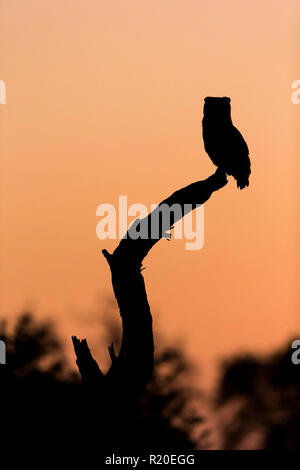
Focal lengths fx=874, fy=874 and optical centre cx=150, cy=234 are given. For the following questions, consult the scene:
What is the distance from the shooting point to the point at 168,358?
35.8 meters

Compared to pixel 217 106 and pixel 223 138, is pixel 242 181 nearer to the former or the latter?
pixel 223 138

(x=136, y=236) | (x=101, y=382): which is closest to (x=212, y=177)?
(x=136, y=236)

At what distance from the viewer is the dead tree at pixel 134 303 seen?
960cm

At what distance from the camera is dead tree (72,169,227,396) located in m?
9.60

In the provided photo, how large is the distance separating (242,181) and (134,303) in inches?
106

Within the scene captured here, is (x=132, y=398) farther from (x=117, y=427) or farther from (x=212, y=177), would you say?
(x=212, y=177)

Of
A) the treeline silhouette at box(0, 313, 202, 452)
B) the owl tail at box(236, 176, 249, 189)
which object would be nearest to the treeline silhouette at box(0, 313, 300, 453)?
the treeline silhouette at box(0, 313, 202, 452)

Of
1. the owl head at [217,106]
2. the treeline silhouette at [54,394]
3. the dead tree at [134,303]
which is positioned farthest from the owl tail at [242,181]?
the treeline silhouette at [54,394]

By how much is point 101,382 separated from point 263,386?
28422 mm

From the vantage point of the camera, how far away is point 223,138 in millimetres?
10867

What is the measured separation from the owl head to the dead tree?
1.54 meters

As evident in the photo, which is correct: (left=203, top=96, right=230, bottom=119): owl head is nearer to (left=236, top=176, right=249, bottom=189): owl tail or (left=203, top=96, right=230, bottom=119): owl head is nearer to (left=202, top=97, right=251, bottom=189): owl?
(left=202, top=97, right=251, bottom=189): owl

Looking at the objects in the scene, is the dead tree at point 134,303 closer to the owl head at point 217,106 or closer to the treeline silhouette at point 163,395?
the owl head at point 217,106

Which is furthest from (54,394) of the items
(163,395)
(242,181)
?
(242,181)
